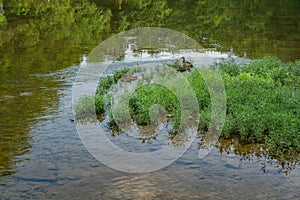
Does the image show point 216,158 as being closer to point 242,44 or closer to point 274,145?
point 274,145

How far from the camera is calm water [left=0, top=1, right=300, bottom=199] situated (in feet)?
30.9

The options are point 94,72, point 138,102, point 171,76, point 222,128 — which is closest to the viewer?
point 222,128

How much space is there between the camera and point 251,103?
1309cm

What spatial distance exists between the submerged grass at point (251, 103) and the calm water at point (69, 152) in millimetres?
592

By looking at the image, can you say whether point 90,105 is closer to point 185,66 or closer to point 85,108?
point 85,108

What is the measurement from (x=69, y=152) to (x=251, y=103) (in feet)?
17.9

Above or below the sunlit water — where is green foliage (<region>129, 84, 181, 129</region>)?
above

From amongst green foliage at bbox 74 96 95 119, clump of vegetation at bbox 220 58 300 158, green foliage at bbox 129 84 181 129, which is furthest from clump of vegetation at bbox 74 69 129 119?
clump of vegetation at bbox 220 58 300 158

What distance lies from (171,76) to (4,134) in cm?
670

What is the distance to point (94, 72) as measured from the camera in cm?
1867

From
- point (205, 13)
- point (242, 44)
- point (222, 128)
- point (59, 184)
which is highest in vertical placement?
point (205, 13)

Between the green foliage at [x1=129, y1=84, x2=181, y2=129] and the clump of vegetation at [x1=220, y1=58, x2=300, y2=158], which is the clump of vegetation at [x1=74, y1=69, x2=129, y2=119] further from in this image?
the clump of vegetation at [x1=220, y1=58, x2=300, y2=158]

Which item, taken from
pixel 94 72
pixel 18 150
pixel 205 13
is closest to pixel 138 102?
pixel 18 150

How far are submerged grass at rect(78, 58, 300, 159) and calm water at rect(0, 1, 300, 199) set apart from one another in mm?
592
